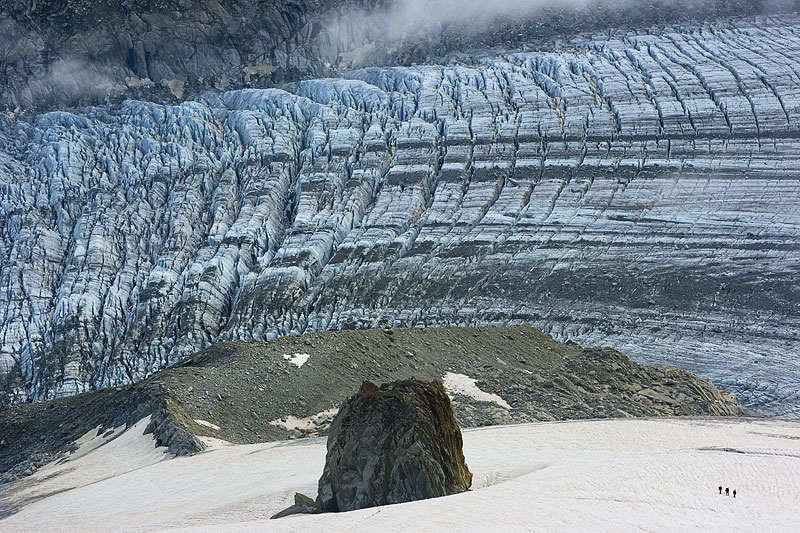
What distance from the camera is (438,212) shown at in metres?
51.4

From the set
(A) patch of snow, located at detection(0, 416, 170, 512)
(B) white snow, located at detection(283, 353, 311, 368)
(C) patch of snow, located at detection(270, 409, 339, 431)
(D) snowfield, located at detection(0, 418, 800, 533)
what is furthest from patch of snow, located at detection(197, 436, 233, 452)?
(B) white snow, located at detection(283, 353, 311, 368)

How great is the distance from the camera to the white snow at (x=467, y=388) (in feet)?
99.2

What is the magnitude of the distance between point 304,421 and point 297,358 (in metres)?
3.12

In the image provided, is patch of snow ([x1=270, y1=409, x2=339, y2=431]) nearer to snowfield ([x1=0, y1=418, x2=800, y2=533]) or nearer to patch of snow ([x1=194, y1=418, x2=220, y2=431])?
patch of snow ([x1=194, y1=418, x2=220, y2=431])

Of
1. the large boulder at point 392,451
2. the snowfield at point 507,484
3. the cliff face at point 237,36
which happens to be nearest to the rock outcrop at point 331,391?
the snowfield at point 507,484

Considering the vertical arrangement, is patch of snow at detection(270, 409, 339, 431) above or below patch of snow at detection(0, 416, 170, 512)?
below

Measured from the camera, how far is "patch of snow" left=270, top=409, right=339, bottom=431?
28172 millimetres

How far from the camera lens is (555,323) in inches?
1687

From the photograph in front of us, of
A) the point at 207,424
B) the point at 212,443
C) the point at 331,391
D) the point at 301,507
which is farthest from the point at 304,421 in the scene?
the point at 301,507

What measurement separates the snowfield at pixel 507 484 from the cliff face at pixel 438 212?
14.9 meters

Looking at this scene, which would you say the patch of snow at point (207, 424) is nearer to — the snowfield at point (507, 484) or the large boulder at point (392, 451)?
the snowfield at point (507, 484)

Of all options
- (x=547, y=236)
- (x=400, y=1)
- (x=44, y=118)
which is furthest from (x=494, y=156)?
(x=44, y=118)

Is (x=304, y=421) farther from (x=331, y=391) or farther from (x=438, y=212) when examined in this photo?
(x=438, y=212)

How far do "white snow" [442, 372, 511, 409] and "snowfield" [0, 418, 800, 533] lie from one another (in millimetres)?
4198
